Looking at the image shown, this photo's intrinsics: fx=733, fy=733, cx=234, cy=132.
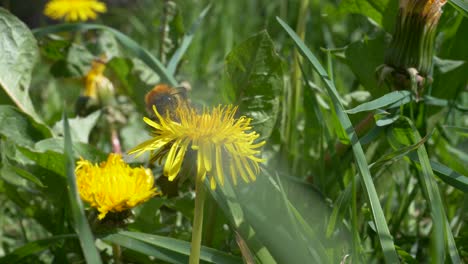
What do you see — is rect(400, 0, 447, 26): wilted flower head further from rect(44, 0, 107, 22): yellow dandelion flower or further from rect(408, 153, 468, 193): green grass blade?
rect(44, 0, 107, 22): yellow dandelion flower

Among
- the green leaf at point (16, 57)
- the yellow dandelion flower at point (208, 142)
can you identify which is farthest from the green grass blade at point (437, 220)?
the green leaf at point (16, 57)

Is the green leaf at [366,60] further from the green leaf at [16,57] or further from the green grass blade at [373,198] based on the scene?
the green leaf at [16,57]

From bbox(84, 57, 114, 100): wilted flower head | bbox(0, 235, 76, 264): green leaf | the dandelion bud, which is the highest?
the dandelion bud

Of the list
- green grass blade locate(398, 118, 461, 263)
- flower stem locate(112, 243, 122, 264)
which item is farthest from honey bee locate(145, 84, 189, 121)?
green grass blade locate(398, 118, 461, 263)

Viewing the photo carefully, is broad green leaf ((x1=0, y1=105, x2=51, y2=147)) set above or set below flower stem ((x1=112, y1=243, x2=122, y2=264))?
above

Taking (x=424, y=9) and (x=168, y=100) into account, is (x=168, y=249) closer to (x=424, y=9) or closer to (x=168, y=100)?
(x=168, y=100)

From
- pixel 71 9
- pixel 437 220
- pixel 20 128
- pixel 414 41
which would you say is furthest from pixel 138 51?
pixel 71 9

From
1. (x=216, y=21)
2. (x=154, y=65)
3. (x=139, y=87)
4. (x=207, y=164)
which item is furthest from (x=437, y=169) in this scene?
(x=216, y=21)

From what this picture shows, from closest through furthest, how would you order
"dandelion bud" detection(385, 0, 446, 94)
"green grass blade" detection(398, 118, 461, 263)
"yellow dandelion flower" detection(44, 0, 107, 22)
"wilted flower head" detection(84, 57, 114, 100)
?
"green grass blade" detection(398, 118, 461, 263), "dandelion bud" detection(385, 0, 446, 94), "wilted flower head" detection(84, 57, 114, 100), "yellow dandelion flower" detection(44, 0, 107, 22)
